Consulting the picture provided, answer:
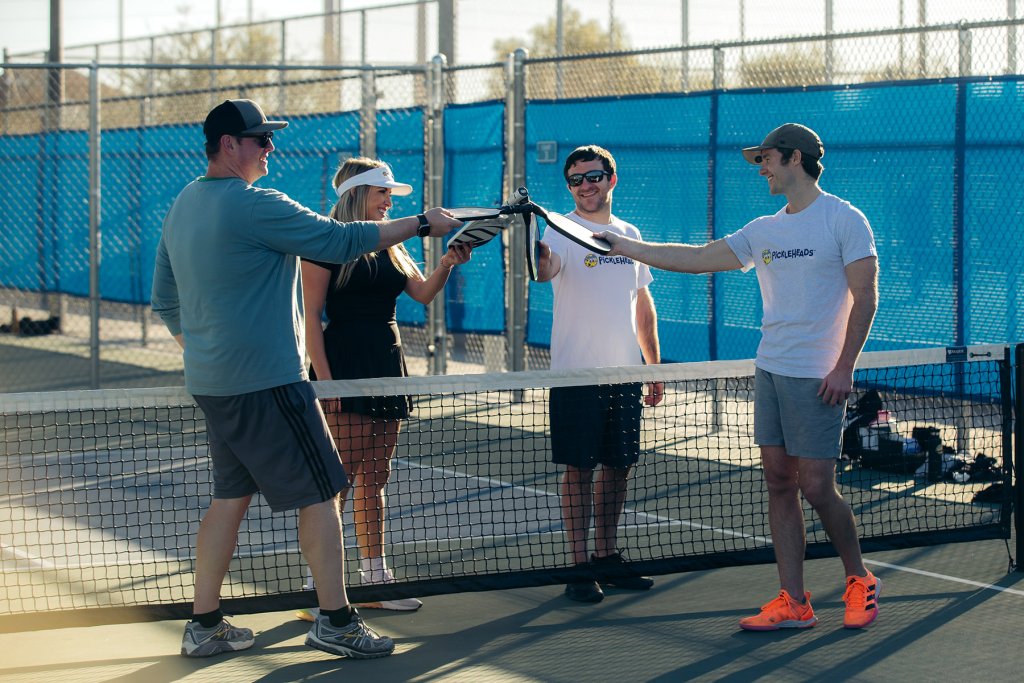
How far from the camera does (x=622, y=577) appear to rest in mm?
5746

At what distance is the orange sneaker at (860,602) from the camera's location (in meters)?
5.39

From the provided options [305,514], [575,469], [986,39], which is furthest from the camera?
[986,39]

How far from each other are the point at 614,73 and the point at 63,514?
1779 centimetres

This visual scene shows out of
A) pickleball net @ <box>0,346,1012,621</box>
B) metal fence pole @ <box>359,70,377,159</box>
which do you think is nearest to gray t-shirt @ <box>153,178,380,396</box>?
pickleball net @ <box>0,346,1012,621</box>

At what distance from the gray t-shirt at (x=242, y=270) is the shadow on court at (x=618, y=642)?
1111mm

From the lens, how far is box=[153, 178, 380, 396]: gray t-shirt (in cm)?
475

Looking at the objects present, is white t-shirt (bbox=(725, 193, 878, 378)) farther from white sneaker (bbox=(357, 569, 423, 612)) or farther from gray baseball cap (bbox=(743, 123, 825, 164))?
white sneaker (bbox=(357, 569, 423, 612))

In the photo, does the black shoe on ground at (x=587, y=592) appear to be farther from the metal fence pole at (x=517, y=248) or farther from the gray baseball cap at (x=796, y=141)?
the metal fence pole at (x=517, y=248)

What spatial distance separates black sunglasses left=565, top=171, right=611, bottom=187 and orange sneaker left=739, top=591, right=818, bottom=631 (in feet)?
6.35

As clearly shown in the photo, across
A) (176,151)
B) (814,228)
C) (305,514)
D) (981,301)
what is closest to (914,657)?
(814,228)

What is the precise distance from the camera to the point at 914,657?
5.05 m

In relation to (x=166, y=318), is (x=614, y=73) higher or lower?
higher

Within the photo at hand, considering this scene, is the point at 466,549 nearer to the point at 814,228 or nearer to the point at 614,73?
the point at 814,228

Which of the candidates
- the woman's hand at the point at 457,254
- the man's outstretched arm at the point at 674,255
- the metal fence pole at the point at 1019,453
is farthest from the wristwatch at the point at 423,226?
the metal fence pole at the point at 1019,453
